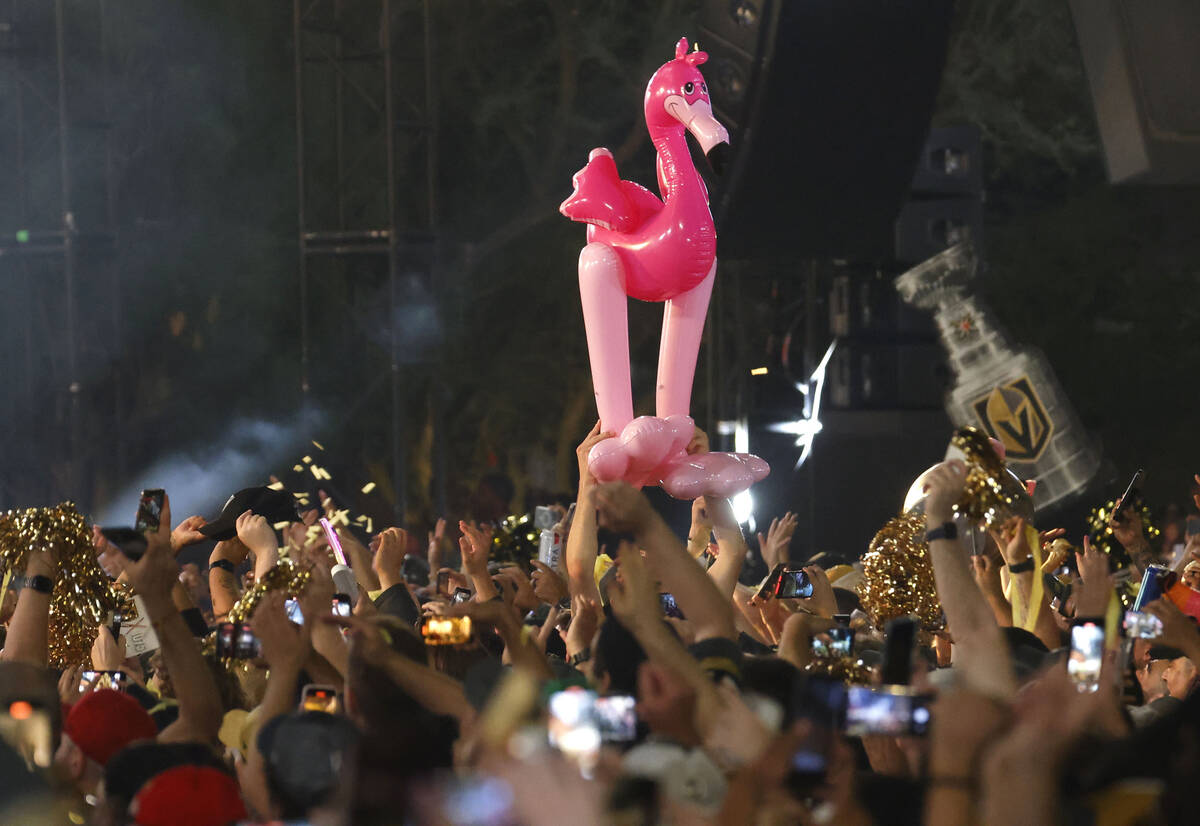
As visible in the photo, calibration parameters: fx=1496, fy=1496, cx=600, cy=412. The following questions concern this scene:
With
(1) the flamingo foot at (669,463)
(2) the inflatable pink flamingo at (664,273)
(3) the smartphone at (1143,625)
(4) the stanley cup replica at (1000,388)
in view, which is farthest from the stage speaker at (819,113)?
(3) the smartphone at (1143,625)

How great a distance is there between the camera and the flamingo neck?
5.12 metres

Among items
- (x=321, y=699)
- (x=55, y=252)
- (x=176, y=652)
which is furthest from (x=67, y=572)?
(x=55, y=252)

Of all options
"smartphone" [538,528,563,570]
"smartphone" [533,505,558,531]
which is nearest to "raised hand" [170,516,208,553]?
"smartphone" [538,528,563,570]

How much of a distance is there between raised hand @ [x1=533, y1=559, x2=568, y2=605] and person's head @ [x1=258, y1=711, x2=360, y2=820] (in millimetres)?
2564

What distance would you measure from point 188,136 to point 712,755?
1464cm

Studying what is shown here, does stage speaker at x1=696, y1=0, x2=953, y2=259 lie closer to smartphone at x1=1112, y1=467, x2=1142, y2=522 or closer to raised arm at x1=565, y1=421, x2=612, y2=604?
smartphone at x1=1112, y1=467, x2=1142, y2=522

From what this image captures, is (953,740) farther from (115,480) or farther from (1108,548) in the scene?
(115,480)

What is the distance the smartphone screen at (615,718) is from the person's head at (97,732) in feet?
3.57

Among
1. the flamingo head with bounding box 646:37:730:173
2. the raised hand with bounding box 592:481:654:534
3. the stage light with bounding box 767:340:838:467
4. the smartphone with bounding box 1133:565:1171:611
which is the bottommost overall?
the stage light with bounding box 767:340:838:467

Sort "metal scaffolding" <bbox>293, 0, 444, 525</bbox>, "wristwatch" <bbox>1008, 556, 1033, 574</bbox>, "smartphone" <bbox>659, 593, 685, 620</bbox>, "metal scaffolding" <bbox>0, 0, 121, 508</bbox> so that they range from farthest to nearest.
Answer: "metal scaffolding" <bbox>0, 0, 121, 508</bbox> < "metal scaffolding" <bbox>293, 0, 444, 525</bbox> < "smartphone" <bbox>659, 593, 685, 620</bbox> < "wristwatch" <bbox>1008, 556, 1033, 574</bbox>

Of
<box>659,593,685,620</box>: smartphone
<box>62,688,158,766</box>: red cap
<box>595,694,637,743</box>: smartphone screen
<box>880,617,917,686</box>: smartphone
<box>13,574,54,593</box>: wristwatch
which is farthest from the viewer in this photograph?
<box>659,593,685,620</box>: smartphone

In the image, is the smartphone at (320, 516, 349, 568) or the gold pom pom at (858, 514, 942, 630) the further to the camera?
the smartphone at (320, 516, 349, 568)

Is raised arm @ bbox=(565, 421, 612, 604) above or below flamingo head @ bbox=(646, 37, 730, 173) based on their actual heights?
below

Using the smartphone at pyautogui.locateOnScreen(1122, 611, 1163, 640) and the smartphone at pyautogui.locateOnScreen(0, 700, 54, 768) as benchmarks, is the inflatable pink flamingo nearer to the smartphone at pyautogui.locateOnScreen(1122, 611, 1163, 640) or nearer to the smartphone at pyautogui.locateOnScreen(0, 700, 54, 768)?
the smartphone at pyautogui.locateOnScreen(1122, 611, 1163, 640)
